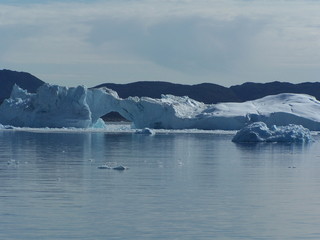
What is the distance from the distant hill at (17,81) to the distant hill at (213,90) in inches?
355

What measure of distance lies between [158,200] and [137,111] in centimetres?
3048

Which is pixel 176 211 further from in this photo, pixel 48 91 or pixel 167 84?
pixel 167 84

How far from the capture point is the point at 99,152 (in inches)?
839

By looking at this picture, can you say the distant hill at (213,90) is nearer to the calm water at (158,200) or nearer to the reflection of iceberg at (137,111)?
the reflection of iceberg at (137,111)

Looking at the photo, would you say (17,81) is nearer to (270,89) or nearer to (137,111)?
(270,89)

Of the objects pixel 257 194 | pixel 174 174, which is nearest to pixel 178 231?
pixel 257 194

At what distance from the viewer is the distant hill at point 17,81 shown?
78988mm

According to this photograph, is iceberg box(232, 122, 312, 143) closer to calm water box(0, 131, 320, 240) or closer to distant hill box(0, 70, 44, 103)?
calm water box(0, 131, 320, 240)

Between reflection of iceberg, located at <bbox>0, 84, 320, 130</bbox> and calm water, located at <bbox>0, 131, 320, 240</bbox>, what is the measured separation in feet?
69.8

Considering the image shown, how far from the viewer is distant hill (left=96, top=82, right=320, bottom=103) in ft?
246

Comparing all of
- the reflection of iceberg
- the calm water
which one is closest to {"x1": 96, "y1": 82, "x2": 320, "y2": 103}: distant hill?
the reflection of iceberg

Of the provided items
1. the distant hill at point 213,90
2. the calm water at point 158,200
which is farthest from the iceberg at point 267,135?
the distant hill at point 213,90

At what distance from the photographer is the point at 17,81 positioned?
80.9 meters

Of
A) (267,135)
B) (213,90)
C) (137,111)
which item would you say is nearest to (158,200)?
(267,135)
